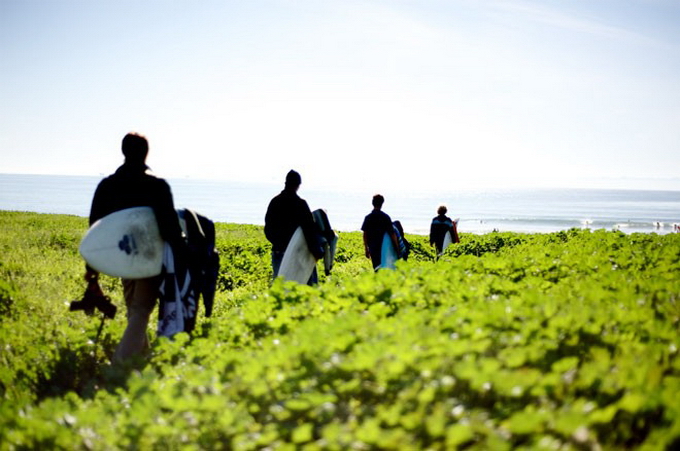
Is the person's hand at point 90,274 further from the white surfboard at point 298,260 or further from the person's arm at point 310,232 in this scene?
the person's arm at point 310,232

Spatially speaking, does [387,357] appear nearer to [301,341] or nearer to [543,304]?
[301,341]

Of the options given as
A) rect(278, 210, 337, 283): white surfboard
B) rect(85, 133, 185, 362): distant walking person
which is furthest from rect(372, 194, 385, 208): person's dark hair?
rect(85, 133, 185, 362): distant walking person

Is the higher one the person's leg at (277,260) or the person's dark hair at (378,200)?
the person's dark hair at (378,200)

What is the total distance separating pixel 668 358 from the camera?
3244 mm

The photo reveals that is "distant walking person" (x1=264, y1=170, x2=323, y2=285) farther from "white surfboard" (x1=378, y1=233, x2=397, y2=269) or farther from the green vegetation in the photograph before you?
"white surfboard" (x1=378, y1=233, x2=397, y2=269)

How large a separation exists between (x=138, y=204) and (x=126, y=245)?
0.46 metres

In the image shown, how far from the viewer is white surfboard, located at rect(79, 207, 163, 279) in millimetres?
5133

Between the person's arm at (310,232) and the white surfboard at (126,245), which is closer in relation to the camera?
the white surfboard at (126,245)

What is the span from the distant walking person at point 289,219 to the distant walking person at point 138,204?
2552 millimetres

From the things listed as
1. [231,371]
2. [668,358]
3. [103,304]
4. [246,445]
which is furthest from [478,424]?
[103,304]

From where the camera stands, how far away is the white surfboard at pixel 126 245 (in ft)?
16.8

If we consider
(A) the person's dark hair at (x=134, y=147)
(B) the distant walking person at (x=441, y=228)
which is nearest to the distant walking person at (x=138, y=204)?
(A) the person's dark hair at (x=134, y=147)

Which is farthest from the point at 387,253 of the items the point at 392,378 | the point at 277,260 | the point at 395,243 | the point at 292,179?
the point at 392,378

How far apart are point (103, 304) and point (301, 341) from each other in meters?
2.68
